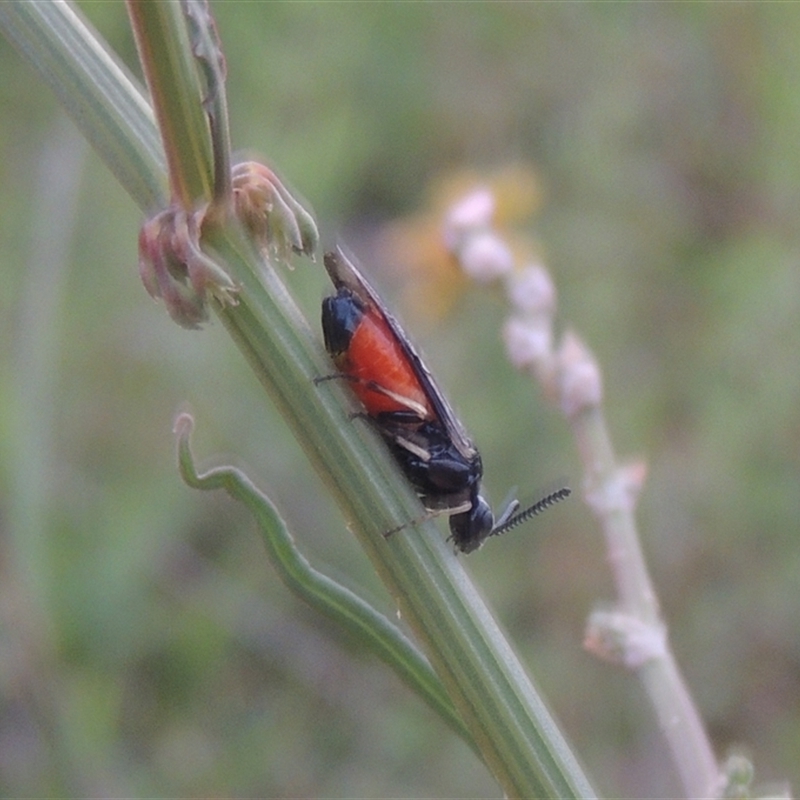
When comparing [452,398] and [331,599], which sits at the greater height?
[331,599]

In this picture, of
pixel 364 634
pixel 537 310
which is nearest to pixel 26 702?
pixel 537 310

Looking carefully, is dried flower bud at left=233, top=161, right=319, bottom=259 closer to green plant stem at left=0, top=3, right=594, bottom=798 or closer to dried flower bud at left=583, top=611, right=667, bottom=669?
green plant stem at left=0, top=3, right=594, bottom=798

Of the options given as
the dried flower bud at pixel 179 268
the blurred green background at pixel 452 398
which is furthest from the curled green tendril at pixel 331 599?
the blurred green background at pixel 452 398

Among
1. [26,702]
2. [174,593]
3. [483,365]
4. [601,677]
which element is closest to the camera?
[26,702]

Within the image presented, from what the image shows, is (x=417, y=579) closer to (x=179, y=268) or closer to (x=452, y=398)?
(x=179, y=268)

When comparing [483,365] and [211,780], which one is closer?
[211,780]

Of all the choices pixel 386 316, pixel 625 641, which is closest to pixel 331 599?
pixel 625 641

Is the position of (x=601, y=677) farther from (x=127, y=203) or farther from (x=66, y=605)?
(x=127, y=203)

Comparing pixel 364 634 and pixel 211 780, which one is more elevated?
pixel 364 634
